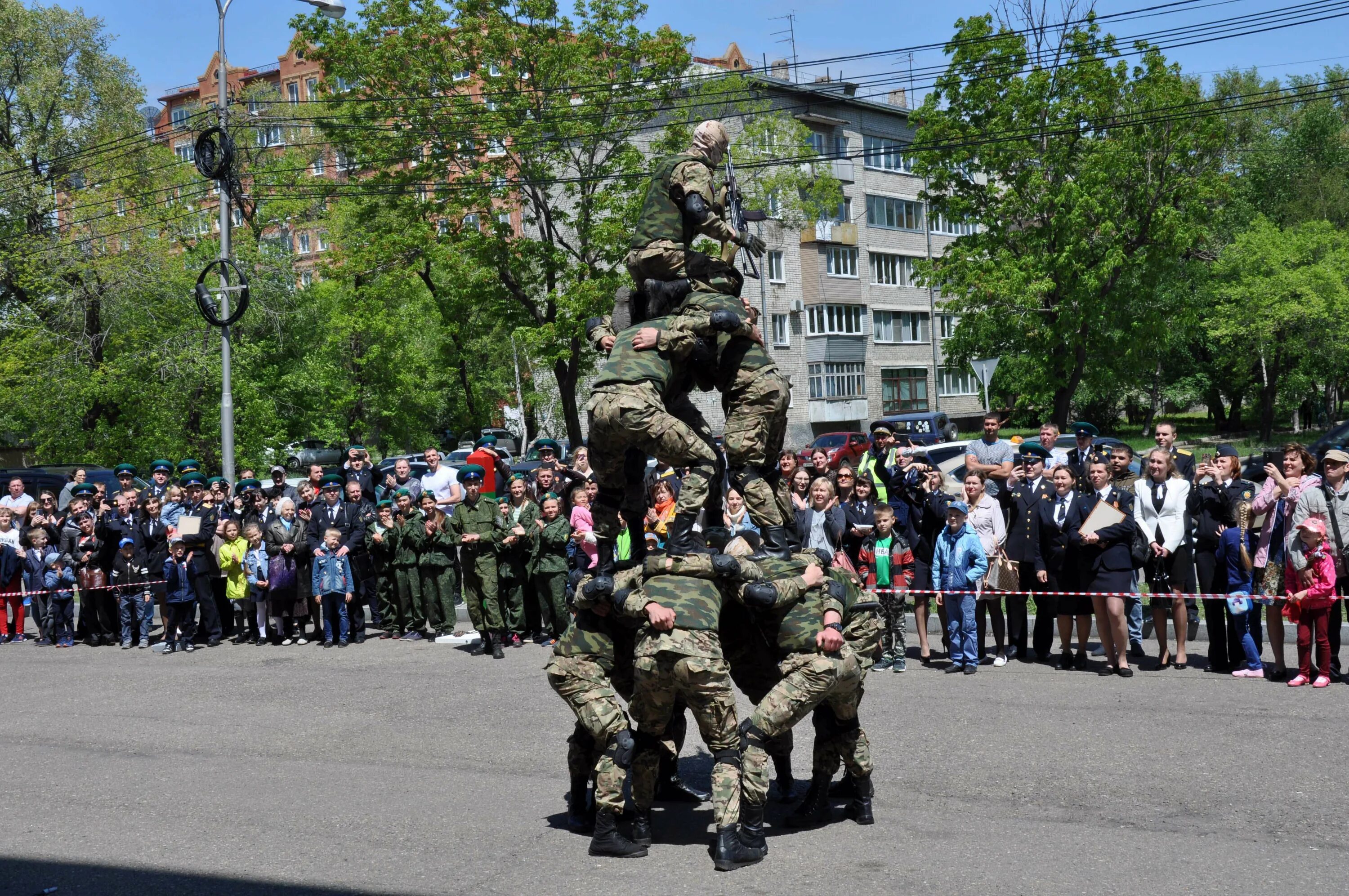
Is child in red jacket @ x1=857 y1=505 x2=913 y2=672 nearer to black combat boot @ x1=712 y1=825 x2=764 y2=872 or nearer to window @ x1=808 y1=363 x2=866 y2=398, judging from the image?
black combat boot @ x1=712 y1=825 x2=764 y2=872

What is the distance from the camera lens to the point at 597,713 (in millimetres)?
6863

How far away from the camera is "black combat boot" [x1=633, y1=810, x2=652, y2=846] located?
266 inches

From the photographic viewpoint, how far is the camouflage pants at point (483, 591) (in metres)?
13.7

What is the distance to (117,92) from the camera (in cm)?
4053

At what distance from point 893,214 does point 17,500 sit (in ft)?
170

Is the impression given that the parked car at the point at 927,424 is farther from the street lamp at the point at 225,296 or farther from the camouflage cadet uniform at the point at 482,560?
the camouflage cadet uniform at the point at 482,560

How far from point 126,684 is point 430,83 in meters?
22.4

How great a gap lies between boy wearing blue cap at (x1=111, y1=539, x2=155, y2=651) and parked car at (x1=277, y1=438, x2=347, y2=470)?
17.0 m

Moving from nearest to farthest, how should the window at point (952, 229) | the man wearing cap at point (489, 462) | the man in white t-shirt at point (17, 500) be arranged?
the man in white t-shirt at point (17, 500) → the man wearing cap at point (489, 462) → the window at point (952, 229)

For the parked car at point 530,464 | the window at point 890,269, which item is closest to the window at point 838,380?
the window at point 890,269

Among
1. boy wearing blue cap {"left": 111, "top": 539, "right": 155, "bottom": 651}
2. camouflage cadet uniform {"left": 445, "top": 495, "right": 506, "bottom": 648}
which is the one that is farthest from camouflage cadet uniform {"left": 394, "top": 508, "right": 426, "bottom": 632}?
boy wearing blue cap {"left": 111, "top": 539, "right": 155, "bottom": 651}

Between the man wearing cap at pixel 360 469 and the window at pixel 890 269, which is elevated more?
the window at pixel 890 269

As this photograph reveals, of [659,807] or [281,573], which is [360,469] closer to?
[281,573]

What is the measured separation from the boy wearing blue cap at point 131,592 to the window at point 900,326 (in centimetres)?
5096
